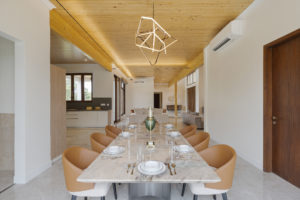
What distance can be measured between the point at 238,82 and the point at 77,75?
21.8 feet

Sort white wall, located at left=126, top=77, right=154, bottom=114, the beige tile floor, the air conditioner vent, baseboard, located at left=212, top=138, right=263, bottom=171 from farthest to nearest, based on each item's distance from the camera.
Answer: white wall, located at left=126, top=77, right=154, bottom=114 < the air conditioner vent < baseboard, located at left=212, top=138, right=263, bottom=171 < the beige tile floor

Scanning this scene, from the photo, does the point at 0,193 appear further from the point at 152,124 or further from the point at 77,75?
the point at 77,75

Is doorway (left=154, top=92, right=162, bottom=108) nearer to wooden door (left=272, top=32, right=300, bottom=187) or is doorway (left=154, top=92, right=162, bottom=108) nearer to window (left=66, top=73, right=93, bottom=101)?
window (left=66, top=73, right=93, bottom=101)

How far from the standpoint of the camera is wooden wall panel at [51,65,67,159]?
3401 mm

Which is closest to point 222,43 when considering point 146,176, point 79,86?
point 146,176

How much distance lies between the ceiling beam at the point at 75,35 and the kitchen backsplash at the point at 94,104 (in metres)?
2.17

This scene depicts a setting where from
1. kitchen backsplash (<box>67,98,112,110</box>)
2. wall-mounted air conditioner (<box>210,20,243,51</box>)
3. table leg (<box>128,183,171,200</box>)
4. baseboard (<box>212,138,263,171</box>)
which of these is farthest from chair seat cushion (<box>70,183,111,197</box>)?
kitchen backsplash (<box>67,98,112,110</box>)

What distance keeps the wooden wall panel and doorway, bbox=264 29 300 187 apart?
415cm

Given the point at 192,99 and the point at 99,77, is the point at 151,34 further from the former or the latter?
the point at 192,99

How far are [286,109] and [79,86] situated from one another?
24.4ft

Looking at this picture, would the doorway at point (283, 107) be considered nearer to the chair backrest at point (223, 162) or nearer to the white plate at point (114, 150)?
the chair backrest at point (223, 162)

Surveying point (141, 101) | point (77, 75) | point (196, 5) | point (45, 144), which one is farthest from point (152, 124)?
point (141, 101)

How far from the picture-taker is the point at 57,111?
11.8ft

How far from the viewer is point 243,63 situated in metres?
3.50
